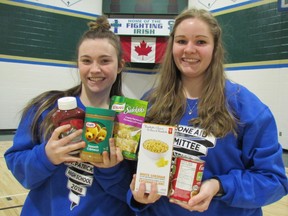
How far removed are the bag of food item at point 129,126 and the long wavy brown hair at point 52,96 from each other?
28 cm

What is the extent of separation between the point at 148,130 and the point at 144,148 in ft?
0.19

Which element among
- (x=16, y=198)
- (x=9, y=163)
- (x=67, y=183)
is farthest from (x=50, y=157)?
(x=16, y=198)

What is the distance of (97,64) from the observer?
42.0 inches

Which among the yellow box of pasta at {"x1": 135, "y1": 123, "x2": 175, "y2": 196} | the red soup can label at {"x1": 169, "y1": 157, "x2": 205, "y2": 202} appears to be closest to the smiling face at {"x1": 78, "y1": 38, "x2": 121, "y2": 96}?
the yellow box of pasta at {"x1": 135, "y1": 123, "x2": 175, "y2": 196}

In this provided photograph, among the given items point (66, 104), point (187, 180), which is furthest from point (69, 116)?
point (187, 180)

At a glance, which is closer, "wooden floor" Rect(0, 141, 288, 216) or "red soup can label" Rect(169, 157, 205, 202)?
"red soup can label" Rect(169, 157, 205, 202)

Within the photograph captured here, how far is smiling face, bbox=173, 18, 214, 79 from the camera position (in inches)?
39.3

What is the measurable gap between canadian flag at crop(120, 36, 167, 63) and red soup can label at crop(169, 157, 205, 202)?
579cm

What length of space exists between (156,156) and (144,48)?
591 cm

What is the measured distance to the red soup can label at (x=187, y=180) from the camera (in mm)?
808

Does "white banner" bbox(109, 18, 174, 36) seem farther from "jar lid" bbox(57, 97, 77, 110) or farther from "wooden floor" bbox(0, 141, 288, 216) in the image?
"jar lid" bbox(57, 97, 77, 110)

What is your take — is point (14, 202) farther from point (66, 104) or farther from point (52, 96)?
point (66, 104)

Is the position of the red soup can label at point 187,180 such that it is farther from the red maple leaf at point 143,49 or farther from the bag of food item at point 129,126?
the red maple leaf at point 143,49

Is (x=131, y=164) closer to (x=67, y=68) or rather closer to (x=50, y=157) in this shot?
(x=50, y=157)
